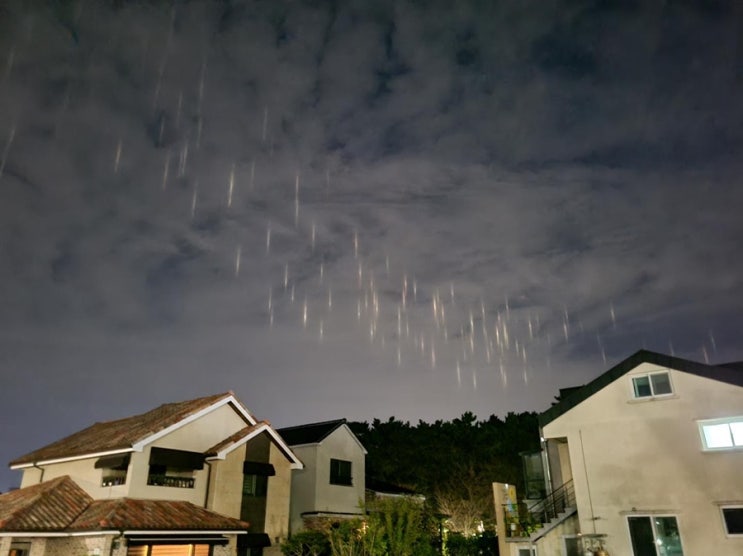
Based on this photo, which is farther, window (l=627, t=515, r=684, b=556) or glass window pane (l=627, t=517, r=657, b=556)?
glass window pane (l=627, t=517, r=657, b=556)

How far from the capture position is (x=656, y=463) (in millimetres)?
17578

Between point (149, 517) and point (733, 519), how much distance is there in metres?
18.5

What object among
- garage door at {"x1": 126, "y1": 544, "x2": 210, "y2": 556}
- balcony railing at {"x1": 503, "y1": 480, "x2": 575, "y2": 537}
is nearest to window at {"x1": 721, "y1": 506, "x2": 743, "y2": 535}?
balcony railing at {"x1": 503, "y1": 480, "x2": 575, "y2": 537}

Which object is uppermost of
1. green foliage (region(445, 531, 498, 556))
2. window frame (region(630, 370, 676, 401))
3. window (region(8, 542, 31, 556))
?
window frame (region(630, 370, 676, 401))

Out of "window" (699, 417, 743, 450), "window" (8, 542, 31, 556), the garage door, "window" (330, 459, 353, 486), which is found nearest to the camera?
"window" (699, 417, 743, 450)

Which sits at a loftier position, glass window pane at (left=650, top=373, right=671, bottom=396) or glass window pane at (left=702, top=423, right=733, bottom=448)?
glass window pane at (left=650, top=373, right=671, bottom=396)

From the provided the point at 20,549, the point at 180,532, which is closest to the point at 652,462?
the point at 180,532

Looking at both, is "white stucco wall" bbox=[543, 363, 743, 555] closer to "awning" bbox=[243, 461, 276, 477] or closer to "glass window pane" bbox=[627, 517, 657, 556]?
"glass window pane" bbox=[627, 517, 657, 556]

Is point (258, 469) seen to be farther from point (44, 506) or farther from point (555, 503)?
point (555, 503)

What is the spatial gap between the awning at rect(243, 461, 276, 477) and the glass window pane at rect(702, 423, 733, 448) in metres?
16.6

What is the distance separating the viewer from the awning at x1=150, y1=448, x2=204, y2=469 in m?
20.0

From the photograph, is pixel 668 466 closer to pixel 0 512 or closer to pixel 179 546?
pixel 179 546

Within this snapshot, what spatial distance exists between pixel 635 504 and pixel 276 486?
47.4ft

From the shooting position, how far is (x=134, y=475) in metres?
19.3
